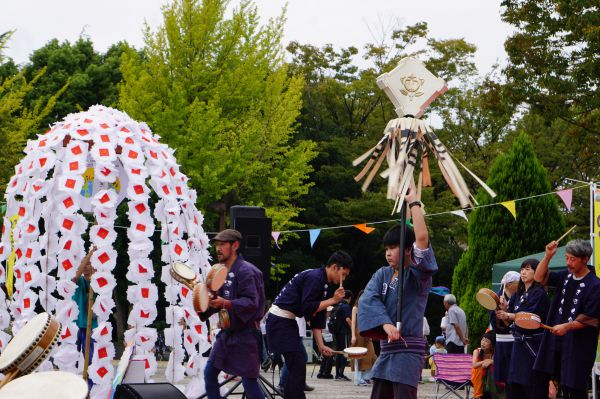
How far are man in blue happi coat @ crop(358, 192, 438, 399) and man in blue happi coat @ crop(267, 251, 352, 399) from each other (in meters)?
2.71

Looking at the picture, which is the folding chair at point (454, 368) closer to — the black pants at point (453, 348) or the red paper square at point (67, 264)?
the black pants at point (453, 348)

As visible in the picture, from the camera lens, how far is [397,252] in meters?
6.97

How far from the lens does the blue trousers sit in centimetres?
902

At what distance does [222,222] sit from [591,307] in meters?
22.7

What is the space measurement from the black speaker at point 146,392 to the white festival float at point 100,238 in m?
3.72

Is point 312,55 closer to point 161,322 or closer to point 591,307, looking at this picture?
point 161,322

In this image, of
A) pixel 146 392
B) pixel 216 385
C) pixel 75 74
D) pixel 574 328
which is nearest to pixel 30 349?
pixel 146 392

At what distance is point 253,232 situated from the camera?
655 inches

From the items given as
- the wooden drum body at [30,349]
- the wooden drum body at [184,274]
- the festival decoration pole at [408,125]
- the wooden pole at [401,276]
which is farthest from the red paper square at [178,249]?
the wooden drum body at [30,349]

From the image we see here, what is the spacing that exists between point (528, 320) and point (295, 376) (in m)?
2.41

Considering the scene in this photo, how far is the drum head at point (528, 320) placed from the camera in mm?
9312

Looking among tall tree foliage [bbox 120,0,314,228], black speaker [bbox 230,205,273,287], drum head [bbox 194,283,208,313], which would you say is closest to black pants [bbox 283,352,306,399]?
drum head [bbox 194,283,208,313]

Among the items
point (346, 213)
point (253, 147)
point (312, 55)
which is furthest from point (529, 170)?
point (312, 55)

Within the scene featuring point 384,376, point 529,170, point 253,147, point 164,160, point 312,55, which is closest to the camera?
point 384,376
